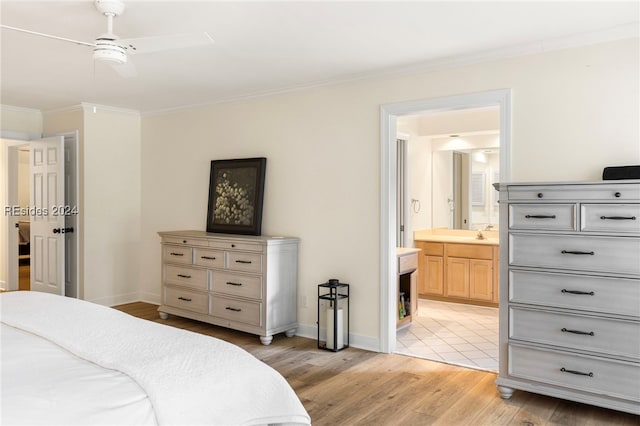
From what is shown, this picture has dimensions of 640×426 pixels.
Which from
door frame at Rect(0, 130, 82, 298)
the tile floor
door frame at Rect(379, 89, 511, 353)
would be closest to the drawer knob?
the tile floor

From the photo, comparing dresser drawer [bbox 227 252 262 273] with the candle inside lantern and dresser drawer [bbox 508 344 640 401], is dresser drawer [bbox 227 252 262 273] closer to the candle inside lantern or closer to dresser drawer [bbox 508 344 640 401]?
the candle inside lantern

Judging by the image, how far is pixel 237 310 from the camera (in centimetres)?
472

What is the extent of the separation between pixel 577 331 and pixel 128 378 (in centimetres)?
258

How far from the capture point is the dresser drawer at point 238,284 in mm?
4570

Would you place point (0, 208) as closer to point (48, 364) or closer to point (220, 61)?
point (220, 61)

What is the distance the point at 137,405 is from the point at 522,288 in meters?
2.49

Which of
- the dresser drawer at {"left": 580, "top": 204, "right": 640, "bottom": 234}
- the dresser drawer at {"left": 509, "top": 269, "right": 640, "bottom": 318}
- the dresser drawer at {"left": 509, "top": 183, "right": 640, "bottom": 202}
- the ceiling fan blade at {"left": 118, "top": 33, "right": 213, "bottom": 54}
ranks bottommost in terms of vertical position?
the dresser drawer at {"left": 509, "top": 269, "right": 640, "bottom": 318}

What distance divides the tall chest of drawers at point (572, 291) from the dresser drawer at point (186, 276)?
297 centimetres

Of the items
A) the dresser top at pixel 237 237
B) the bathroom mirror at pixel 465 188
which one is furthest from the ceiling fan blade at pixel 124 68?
the bathroom mirror at pixel 465 188

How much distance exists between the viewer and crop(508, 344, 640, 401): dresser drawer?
2.85 m

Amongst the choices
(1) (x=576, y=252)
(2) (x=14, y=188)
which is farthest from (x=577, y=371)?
(2) (x=14, y=188)

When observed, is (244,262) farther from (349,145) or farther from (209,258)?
(349,145)

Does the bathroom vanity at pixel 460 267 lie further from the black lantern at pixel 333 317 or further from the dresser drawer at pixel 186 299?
the dresser drawer at pixel 186 299

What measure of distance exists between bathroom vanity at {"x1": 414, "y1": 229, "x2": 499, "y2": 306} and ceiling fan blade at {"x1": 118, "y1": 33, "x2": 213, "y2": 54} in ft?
14.7
